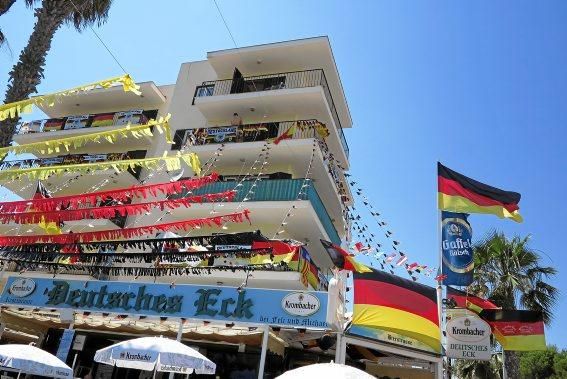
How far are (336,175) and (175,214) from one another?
25.9 ft

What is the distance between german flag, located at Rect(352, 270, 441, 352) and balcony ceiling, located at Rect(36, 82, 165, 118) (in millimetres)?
18273

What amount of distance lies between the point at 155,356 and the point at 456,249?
881 centimetres

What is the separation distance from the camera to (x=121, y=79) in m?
6.12

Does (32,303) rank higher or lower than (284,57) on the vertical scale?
lower

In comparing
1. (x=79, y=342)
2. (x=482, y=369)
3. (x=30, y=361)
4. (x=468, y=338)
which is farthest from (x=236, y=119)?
(x=482, y=369)

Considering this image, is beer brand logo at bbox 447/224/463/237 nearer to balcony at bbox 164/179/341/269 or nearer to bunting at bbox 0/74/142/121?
balcony at bbox 164/179/341/269

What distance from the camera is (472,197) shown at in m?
14.4

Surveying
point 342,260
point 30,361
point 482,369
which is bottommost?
point 30,361

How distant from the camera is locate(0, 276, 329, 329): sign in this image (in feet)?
37.4

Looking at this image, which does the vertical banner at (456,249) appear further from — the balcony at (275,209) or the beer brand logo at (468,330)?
the balcony at (275,209)

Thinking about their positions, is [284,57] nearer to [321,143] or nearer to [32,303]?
[321,143]

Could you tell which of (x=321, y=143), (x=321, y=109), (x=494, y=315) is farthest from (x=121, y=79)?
(x=321, y=109)

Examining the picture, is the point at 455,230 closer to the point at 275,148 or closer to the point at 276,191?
the point at 276,191

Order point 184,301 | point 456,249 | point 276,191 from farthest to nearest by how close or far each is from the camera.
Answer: point 276,191, point 456,249, point 184,301
